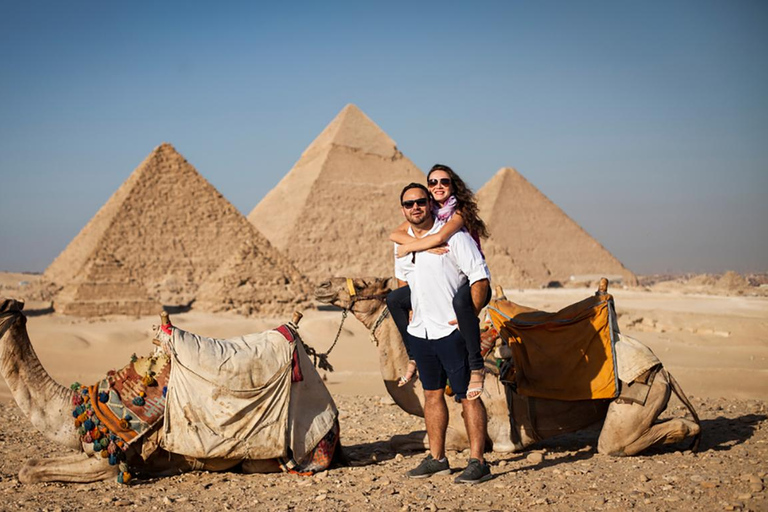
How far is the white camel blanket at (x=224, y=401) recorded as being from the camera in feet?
12.5

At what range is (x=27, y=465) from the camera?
3943 millimetres

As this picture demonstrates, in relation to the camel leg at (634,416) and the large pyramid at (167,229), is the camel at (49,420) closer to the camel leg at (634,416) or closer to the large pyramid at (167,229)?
the camel leg at (634,416)

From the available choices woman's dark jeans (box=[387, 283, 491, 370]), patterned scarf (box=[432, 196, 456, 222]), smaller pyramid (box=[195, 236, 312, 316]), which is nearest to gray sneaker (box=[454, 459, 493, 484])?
woman's dark jeans (box=[387, 283, 491, 370])

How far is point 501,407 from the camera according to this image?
4461 millimetres

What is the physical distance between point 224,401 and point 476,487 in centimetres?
133

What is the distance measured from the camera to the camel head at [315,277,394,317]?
14.6 feet

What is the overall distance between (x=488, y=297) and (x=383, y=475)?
44.0 inches

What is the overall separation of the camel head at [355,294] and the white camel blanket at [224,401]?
0.62m

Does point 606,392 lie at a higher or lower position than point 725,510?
higher

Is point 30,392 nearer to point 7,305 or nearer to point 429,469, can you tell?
point 7,305

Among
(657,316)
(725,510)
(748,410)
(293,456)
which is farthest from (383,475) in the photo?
(657,316)

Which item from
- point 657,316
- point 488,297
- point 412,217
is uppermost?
point 412,217

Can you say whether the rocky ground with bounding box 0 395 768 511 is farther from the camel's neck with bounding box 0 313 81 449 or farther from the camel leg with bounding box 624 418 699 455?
the camel's neck with bounding box 0 313 81 449

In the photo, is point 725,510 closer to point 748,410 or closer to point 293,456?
point 293,456
